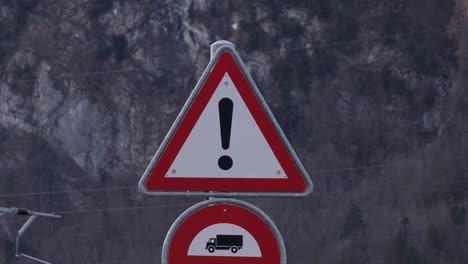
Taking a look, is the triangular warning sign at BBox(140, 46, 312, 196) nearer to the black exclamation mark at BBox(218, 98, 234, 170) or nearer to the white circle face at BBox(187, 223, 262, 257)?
the black exclamation mark at BBox(218, 98, 234, 170)

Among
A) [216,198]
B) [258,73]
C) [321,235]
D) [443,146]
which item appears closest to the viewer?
[216,198]

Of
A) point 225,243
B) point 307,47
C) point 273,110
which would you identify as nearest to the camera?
point 225,243

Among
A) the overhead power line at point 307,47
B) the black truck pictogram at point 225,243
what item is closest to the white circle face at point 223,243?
the black truck pictogram at point 225,243

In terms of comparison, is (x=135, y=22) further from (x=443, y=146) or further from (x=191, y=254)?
(x=191, y=254)

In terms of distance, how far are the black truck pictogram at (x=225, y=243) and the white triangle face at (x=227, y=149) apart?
22 cm

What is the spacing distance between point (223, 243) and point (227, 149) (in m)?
0.32

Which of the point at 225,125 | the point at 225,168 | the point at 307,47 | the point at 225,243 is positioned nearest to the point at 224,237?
the point at 225,243

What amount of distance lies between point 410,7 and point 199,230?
60252 millimetres

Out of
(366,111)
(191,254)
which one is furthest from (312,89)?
(191,254)

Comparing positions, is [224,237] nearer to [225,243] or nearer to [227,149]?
[225,243]

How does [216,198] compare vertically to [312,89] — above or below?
below

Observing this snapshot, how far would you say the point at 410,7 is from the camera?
2493 inches

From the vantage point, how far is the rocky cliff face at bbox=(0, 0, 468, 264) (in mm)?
52625

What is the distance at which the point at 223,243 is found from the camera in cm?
418
